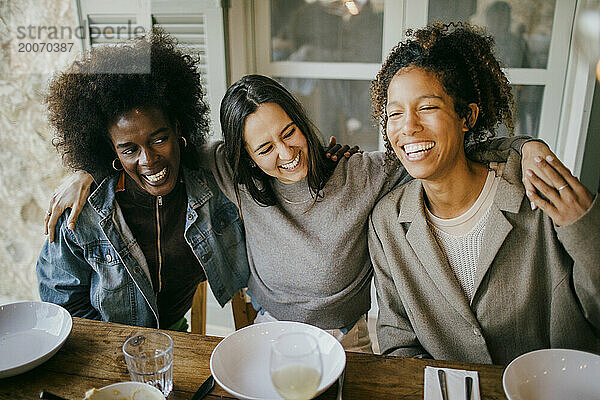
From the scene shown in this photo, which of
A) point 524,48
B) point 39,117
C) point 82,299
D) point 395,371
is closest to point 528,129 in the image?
point 524,48

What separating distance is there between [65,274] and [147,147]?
0.46 metres

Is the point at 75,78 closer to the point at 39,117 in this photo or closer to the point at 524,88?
the point at 39,117

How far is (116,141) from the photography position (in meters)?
1.47

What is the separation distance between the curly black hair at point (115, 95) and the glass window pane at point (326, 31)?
0.31 m

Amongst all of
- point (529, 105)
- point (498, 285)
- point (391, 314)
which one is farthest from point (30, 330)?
point (529, 105)

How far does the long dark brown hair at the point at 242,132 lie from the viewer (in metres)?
1.36

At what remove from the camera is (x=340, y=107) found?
1671 mm

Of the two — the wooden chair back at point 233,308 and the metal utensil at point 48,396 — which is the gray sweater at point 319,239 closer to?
the wooden chair back at point 233,308

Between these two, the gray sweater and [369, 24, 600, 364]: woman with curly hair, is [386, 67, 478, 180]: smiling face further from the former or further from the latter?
the gray sweater

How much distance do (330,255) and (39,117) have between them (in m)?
1.07

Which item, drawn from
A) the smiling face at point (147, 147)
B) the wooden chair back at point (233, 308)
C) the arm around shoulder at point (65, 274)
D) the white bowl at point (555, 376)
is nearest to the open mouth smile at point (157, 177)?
the smiling face at point (147, 147)

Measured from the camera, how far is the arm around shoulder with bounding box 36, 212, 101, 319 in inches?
59.2

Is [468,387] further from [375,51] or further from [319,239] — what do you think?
[375,51]

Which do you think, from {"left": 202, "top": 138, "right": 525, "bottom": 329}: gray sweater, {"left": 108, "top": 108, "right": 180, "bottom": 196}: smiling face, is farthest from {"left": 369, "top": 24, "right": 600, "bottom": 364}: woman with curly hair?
{"left": 108, "top": 108, "right": 180, "bottom": 196}: smiling face
